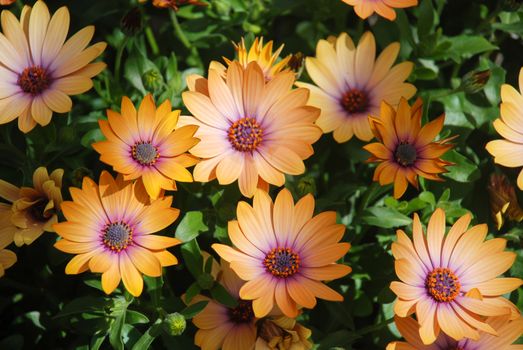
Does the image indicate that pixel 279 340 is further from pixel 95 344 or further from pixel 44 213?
pixel 44 213

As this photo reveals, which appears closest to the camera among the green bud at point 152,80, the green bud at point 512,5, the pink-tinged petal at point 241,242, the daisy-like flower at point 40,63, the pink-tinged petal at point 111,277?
the pink-tinged petal at point 111,277

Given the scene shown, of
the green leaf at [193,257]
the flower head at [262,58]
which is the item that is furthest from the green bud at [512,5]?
the green leaf at [193,257]

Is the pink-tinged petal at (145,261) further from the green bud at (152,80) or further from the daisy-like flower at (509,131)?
the daisy-like flower at (509,131)

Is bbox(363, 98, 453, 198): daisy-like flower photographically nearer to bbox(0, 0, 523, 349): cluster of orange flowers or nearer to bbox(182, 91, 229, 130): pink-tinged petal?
bbox(0, 0, 523, 349): cluster of orange flowers

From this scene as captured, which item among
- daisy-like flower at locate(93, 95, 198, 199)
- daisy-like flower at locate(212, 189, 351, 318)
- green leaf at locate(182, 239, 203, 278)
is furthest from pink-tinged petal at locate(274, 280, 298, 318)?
daisy-like flower at locate(93, 95, 198, 199)

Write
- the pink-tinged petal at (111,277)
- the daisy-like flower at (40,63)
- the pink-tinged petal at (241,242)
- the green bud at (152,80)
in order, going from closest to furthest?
the pink-tinged petal at (111,277) < the pink-tinged petal at (241,242) < the daisy-like flower at (40,63) < the green bud at (152,80)
